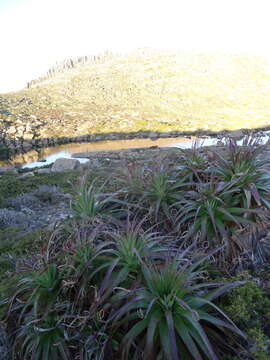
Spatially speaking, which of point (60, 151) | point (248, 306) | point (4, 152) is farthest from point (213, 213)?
point (4, 152)

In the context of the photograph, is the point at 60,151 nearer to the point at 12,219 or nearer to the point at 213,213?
the point at 12,219

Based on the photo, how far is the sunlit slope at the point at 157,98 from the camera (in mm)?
45156

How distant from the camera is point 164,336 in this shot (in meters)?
2.01

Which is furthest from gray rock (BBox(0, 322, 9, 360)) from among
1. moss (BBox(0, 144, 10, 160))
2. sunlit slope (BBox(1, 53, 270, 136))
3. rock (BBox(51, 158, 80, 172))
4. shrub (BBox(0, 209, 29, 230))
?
sunlit slope (BBox(1, 53, 270, 136))

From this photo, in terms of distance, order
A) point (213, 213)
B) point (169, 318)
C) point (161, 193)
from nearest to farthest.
→ point (169, 318), point (213, 213), point (161, 193)

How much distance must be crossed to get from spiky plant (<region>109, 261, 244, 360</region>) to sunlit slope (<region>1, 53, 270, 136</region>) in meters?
39.6

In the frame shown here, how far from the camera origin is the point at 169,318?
6.54ft

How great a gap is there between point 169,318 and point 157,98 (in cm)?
6122

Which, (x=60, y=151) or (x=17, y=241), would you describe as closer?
(x=17, y=241)

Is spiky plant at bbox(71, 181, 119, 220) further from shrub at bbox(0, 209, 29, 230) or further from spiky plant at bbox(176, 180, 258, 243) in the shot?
shrub at bbox(0, 209, 29, 230)

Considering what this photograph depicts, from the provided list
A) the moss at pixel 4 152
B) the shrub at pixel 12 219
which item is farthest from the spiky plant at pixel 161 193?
the moss at pixel 4 152

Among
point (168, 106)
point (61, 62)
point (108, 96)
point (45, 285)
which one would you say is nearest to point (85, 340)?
point (45, 285)

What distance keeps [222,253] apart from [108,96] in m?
62.7

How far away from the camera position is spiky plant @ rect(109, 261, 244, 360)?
1.96 meters
